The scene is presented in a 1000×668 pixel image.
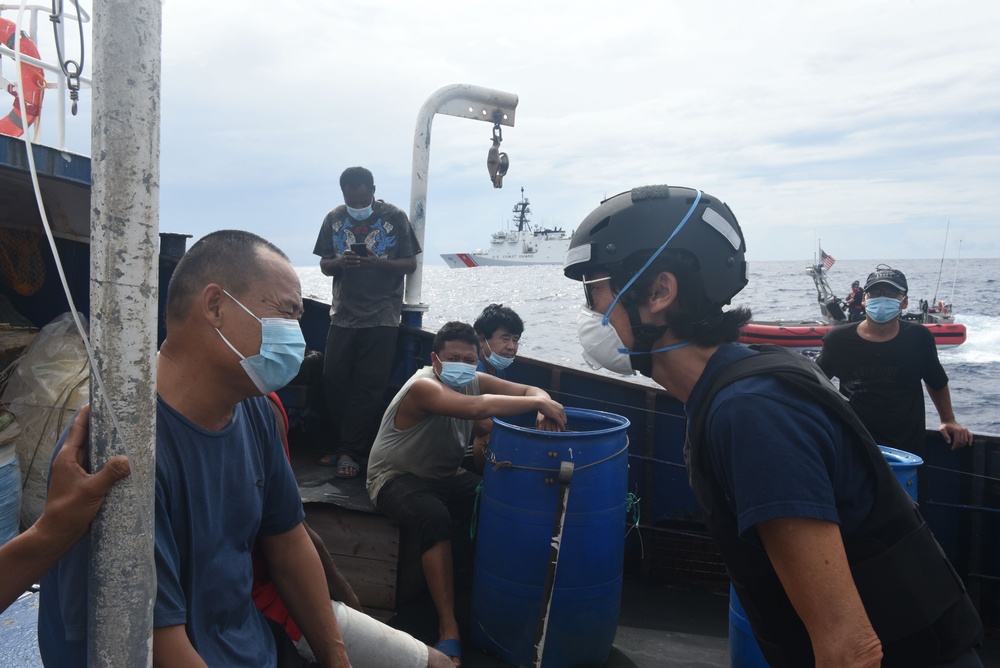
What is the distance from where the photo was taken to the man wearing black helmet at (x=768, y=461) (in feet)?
4.24

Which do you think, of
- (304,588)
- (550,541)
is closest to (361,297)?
(550,541)

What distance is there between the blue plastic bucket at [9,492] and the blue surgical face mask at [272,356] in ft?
8.88

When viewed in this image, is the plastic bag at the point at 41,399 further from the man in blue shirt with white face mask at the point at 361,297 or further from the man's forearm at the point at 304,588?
the man's forearm at the point at 304,588

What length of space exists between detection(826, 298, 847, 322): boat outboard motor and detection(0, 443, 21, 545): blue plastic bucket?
2371 centimetres

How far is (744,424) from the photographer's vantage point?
1358 mm

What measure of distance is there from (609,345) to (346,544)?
2984 mm

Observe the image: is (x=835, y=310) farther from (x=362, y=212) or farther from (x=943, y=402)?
(x=362, y=212)

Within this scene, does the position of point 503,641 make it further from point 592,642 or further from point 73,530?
point 73,530

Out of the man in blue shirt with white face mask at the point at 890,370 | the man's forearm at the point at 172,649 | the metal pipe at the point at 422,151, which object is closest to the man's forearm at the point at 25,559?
the man's forearm at the point at 172,649

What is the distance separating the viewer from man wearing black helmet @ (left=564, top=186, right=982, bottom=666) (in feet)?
4.24

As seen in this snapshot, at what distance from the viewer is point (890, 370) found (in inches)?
195

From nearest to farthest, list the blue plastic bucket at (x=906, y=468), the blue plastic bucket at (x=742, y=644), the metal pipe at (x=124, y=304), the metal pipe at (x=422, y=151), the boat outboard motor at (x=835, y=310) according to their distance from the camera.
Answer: the metal pipe at (x=124, y=304)
the blue plastic bucket at (x=742, y=644)
the blue plastic bucket at (x=906, y=468)
the metal pipe at (x=422, y=151)
the boat outboard motor at (x=835, y=310)

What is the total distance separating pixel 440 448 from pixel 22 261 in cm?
408

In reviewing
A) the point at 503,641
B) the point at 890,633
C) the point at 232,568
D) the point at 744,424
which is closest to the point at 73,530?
the point at 232,568
